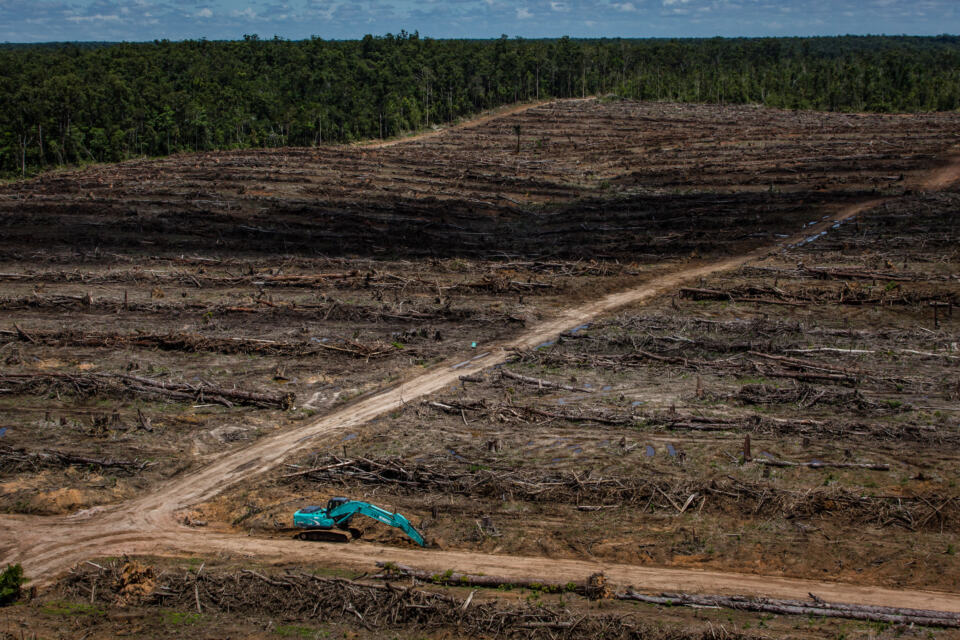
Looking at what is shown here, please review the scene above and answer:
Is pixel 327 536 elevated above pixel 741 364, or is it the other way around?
pixel 741 364

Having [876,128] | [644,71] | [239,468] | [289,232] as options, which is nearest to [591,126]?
[876,128]

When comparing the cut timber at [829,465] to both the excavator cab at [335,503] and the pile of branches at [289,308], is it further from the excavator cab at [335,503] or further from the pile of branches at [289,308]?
the pile of branches at [289,308]

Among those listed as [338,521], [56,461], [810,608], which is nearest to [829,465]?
[810,608]

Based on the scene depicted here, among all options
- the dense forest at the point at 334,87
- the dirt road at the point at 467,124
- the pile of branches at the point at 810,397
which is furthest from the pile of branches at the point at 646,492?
the dense forest at the point at 334,87

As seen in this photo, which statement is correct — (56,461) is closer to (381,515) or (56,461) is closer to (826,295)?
(381,515)

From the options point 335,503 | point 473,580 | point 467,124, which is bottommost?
point 473,580

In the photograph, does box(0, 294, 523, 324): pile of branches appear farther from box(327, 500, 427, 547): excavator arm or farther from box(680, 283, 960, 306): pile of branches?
box(327, 500, 427, 547): excavator arm

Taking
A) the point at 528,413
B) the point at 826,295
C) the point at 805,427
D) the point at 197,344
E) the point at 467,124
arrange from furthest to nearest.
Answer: the point at 467,124 < the point at 826,295 < the point at 197,344 < the point at 528,413 < the point at 805,427
